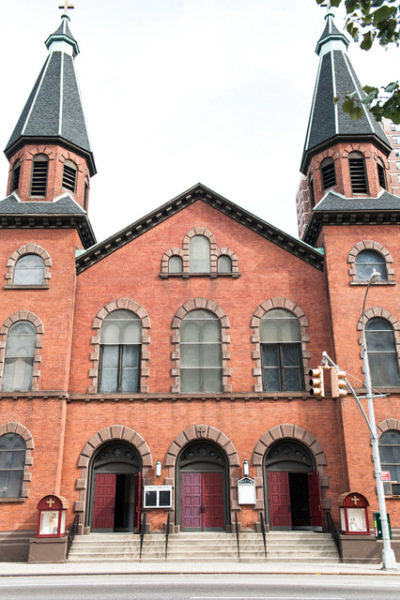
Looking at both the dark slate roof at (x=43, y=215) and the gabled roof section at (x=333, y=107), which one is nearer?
the dark slate roof at (x=43, y=215)

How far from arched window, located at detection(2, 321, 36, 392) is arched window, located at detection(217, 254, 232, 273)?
341 inches

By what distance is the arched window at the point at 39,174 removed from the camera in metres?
27.3

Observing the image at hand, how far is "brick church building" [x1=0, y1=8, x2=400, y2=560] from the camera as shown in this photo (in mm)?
22547

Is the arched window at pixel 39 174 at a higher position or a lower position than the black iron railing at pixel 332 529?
higher

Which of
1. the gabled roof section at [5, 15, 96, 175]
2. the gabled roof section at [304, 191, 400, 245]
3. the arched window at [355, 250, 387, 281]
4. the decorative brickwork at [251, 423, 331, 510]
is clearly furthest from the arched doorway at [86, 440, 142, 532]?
the gabled roof section at [5, 15, 96, 175]

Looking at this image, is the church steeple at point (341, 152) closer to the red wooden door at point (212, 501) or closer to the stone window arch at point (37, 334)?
the red wooden door at point (212, 501)

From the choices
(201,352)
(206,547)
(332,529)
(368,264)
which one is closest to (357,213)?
(368,264)

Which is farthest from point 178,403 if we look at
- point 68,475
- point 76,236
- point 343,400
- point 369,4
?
point 369,4

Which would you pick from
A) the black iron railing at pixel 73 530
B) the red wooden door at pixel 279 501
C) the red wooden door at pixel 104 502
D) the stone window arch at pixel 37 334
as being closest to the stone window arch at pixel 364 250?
the red wooden door at pixel 279 501

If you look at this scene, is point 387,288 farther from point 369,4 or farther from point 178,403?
point 369,4

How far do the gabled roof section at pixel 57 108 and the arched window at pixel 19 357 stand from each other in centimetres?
964

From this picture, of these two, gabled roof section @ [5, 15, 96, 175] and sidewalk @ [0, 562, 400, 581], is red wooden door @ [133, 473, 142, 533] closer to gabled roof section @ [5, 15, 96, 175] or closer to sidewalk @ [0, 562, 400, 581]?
sidewalk @ [0, 562, 400, 581]

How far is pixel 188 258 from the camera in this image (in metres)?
26.0

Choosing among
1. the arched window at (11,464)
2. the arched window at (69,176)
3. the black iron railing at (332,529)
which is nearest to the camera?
the black iron railing at (332,529)
